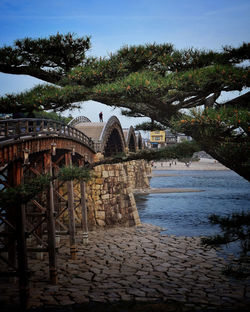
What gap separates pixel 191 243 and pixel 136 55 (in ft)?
33.5

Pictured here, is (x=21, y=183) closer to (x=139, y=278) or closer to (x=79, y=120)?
(x=139, y=278)

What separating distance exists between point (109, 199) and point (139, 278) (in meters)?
9.02

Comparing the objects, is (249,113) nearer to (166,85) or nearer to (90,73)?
(166,85)

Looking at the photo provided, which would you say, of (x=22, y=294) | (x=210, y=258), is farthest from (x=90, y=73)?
(x=210, y=258)

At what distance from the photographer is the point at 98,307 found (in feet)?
28.5

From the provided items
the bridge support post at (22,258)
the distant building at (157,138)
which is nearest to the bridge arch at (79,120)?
the bridge support post at (22,258)

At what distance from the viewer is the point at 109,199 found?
19.6 m

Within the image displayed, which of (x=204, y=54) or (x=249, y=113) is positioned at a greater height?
(x=204, y=54)

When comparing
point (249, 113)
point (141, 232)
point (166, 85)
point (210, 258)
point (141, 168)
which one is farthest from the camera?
point (141, 168)

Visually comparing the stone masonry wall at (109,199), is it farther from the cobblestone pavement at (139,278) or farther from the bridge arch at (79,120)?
the bridge arch at (79,120)

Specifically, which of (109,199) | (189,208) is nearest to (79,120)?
(109,199)

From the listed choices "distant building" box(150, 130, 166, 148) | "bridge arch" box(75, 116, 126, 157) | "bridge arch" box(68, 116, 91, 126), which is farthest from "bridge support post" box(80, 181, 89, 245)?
"distant building" box(150, 130, 166, 148)

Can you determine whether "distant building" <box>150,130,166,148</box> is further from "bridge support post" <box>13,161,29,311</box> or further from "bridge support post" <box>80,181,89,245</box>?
"bridge support post" <box>13,161,29,311</box>

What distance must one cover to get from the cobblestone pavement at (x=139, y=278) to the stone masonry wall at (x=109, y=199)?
143 inches
